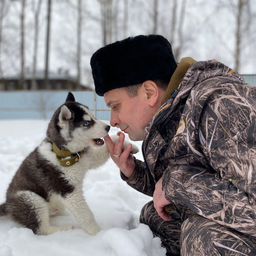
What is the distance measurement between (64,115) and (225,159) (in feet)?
4.98

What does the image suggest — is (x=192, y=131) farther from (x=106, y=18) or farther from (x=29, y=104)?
(x=106, y=18)

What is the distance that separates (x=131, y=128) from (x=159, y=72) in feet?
1.13

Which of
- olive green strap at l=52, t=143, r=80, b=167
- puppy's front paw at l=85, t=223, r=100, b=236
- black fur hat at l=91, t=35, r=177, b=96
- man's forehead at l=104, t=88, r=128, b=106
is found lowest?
puppy's front paw at l=85, t=223, r=100, b=236

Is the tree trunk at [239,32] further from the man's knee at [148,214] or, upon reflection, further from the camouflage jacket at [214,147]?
the camouflage jacket at [214,147]

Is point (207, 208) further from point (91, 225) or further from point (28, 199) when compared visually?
point (28, 199)

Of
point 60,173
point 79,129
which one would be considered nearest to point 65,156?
point 60,173

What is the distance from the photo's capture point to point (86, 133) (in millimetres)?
2760

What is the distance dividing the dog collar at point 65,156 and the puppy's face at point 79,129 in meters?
0.04

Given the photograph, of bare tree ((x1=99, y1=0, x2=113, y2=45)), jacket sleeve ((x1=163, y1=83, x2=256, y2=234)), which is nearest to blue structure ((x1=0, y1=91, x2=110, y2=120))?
bare tree ((x1=99, y1=0, x2=113, y2=45))

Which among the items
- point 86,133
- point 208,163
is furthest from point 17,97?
point 208,163

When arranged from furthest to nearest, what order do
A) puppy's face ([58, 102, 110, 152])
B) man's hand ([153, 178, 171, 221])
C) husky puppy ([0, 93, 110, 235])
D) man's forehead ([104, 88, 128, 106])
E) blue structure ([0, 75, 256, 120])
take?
blue structure ([0, 75, 256, 120]), puppy's face ([58, 102, 110, 152]), husky puppy ([0, 93, 110, 235]), man's forehead ([104, 88, 128, 106]), man's hand ([153, 178, 171, 221])

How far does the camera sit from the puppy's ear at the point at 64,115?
2.73m

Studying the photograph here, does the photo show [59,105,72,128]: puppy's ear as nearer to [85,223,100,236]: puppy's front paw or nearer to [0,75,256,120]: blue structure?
[85,223,100,236]: puppy's front paw

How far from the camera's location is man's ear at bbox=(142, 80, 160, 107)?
1.92 m
